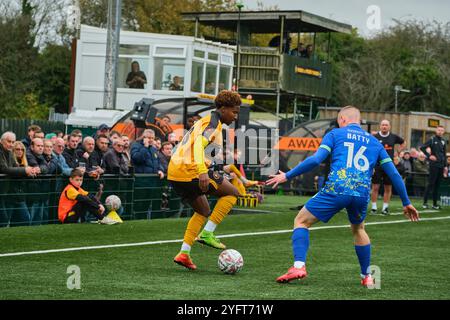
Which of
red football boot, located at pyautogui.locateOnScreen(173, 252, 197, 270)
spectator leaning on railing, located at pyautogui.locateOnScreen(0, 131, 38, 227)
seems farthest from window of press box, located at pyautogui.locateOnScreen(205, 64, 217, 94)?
red football boot, located at pyautogui.locateOnScreen(173, 252, 197, 270)

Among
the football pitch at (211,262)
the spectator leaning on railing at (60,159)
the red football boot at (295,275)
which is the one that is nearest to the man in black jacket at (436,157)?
the football pitch at (211,262)

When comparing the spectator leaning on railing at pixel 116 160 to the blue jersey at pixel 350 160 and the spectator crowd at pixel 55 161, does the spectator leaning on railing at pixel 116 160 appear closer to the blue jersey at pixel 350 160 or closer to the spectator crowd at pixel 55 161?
the spectator crowd at pixel 55 161

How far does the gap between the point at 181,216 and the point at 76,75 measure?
19.8m

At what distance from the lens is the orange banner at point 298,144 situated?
31.7 meters

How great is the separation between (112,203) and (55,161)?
131 centimetres

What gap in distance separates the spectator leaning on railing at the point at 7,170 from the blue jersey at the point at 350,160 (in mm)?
6903

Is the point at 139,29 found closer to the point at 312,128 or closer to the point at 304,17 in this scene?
the point at 304,17

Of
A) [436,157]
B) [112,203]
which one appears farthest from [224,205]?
[436,157]

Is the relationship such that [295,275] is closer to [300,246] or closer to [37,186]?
[300,246]

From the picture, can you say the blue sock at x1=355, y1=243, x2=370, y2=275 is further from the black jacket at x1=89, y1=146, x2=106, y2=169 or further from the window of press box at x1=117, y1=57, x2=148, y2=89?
the window of press box at x1=117, y1=57, x2=148, y2=89

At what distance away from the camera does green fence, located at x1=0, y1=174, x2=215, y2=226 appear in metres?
15.1

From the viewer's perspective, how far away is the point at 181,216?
1945 centimetres

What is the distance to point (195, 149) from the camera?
10.6 meters
